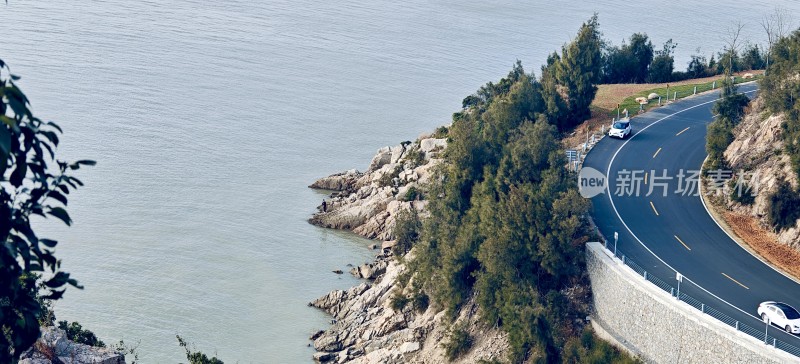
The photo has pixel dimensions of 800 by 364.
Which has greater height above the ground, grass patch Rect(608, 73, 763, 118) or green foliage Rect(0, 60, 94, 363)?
grass patch Rect(608, 73, 763, 118)

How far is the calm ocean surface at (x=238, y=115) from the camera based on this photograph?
4256 cm

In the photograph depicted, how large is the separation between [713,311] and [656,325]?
1909mm

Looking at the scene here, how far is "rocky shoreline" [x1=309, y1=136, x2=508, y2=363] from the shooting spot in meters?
36.4

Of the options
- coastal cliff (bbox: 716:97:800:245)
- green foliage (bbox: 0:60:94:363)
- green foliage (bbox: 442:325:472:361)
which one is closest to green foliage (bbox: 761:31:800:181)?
coastal cliff (bbox: 716:97:800:245)

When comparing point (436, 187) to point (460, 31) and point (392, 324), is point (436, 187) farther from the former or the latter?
point (460, 31)

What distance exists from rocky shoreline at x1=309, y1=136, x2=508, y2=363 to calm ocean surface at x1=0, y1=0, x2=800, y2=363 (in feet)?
3.93

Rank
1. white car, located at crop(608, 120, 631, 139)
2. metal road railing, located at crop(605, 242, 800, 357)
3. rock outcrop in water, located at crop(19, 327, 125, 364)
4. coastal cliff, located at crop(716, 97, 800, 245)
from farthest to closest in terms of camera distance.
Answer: white car, located at crop(608, 120, 631, 139), coastal cliff, located at crop(716, 97, 800, 245), metal road railing, located at crop(605, 242, 800, 357), rock outcrop in water, located at crop(19, 327, 125, 364)

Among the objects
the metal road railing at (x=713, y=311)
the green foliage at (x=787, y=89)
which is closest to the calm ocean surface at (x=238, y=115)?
the metal road railing at (x=713, y=311)

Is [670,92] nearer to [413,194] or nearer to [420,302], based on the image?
[413,194]

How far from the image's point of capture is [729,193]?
37.1 m

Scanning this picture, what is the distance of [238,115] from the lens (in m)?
66.9

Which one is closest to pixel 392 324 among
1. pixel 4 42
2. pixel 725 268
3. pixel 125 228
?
pixel 725 268

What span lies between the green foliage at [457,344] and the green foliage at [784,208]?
462 inches

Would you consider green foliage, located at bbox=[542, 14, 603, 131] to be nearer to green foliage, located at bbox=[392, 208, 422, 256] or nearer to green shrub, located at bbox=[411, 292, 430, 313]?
green foliage, located at bbox=[392, 208, 422, 256]
